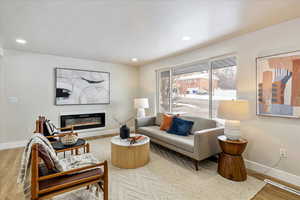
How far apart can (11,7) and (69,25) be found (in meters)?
0.66

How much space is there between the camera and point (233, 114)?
2156mm

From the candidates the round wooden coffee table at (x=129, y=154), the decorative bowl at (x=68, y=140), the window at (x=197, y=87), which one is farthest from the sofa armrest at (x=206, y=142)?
the decorative bowl at (x=68, y=140)

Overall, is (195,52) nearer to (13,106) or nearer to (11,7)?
(11,7)

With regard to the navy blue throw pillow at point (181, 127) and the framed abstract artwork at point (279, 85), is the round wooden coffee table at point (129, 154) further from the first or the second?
the framed abstract artwork at point (279, 85)

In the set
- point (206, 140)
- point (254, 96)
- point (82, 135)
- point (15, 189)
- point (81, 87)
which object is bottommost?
point (15, 189)

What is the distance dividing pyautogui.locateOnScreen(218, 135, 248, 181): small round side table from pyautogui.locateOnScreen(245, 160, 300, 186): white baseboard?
1.40 feet

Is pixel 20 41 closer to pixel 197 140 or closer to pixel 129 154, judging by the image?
pixel 129 154

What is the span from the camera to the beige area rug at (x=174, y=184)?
1831 mm

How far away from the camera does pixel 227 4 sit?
1.76 m

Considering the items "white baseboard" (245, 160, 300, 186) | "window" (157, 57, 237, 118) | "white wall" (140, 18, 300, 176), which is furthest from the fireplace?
"white baseboard" (245, 160, 300, 186)

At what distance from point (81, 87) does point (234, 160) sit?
413cm

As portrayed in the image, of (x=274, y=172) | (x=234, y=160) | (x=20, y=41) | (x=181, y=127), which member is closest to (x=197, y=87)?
(x=181, y=127)

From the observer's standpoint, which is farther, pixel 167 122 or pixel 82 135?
pixel 82 135

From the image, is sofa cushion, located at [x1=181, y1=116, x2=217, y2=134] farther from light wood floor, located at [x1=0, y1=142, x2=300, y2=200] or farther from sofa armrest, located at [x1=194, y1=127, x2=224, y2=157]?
light wood floor, located at [x1=0, y1=142, x2=300, y2=200]
